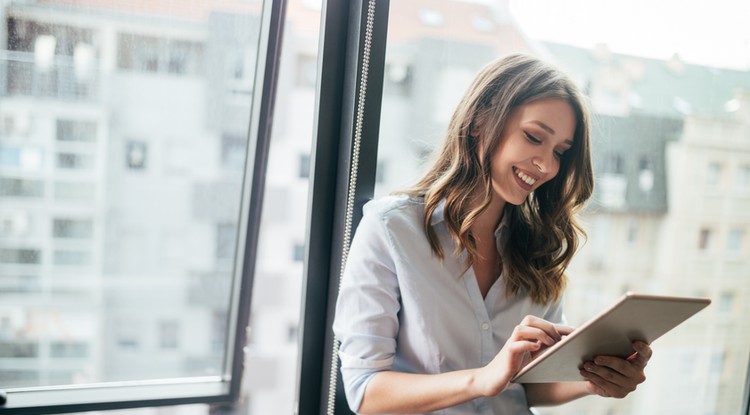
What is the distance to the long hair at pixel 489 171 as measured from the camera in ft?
4.30

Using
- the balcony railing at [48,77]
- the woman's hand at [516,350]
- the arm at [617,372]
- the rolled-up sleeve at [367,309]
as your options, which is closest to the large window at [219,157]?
the balcony railing at [48,77]

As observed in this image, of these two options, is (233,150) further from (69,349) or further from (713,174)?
(713,174)

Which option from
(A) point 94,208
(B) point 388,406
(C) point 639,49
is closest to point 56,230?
(A) point 94,208

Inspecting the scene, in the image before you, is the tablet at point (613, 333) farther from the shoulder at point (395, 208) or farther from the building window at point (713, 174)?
the building window at point (713, 174)

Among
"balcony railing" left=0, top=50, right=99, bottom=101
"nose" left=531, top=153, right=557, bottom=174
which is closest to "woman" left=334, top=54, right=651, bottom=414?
"nose" left=531, top=153, right=557, bottom=174

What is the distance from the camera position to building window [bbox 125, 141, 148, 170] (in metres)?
1.41

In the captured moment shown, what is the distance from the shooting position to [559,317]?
148 cm


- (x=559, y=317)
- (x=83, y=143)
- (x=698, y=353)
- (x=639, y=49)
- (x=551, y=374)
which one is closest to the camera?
(x=551, y=374)

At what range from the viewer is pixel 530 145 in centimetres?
130

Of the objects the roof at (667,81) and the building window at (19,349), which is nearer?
the building window at (19,349)

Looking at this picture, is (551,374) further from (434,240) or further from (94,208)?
(94,208)

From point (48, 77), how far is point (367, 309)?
789mm

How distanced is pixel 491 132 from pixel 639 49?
78 centimetres

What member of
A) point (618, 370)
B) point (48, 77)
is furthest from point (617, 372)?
point (48, 77)
